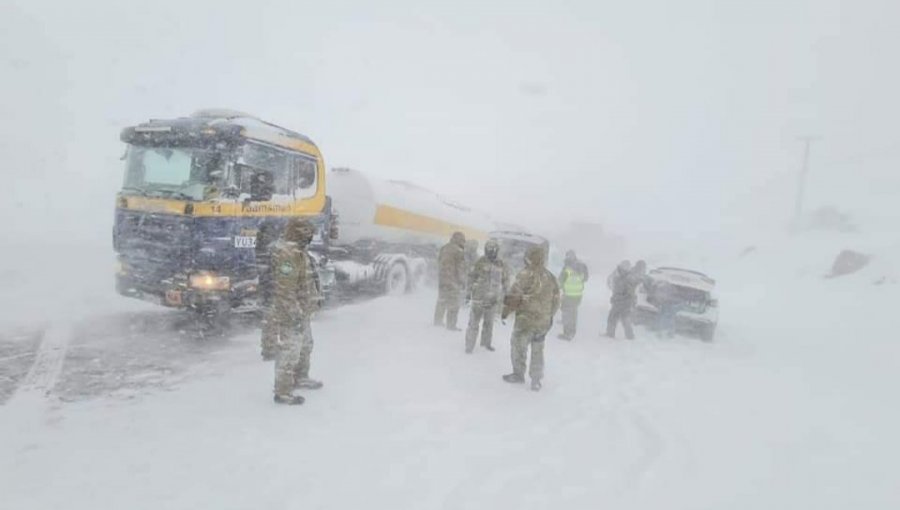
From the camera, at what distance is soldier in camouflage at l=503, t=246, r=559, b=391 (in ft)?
21.9

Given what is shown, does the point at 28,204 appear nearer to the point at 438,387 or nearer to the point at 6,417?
the point at 6,417


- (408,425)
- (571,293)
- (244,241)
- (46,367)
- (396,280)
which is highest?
(244,241)

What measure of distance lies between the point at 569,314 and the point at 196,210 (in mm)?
6853

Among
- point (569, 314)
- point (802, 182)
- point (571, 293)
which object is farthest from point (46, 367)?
point (802, 182)

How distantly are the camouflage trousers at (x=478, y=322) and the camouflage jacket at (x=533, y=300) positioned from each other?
4.31 ft

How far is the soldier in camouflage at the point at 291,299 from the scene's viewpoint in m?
5.21

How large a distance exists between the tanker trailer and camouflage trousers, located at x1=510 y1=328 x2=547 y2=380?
15.4 feet

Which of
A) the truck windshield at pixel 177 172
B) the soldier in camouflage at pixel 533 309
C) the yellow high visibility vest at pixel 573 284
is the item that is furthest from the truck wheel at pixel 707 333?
the truck windshield at pixel 177 172

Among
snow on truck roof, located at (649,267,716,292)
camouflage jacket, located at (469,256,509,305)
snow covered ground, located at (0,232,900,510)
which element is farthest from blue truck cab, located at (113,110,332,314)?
snow on truck roof, located at (649,267,716,292)

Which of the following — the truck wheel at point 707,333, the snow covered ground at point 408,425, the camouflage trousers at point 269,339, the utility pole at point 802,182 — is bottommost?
the snow covered ground at point 408,425

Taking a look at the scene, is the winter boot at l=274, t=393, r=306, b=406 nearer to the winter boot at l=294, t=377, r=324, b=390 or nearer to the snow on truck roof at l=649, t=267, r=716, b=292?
the winter boot at l=294, t=377, r=324, b=390

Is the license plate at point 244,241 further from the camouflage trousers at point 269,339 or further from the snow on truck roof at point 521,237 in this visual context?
the snow on truck roof at point 521,237

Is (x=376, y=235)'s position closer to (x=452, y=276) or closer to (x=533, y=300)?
(x=452, y=276)

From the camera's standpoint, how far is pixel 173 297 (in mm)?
7562
